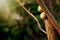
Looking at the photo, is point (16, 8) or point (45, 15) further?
point (16, 8)

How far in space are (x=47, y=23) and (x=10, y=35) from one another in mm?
1736

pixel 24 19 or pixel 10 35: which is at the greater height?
pixel 24 19

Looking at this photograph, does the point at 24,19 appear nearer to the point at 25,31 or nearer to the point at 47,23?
the point at 25,31

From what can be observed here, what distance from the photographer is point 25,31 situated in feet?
8.77

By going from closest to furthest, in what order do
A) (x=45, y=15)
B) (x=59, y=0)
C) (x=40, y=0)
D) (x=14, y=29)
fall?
(x=40, y=0)
(x=45, y=15)
(x=59, y=0)
(x=14, y=29)

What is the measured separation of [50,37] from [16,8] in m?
1.80

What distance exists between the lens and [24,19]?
271cm

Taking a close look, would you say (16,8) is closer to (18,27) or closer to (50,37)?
(18,27)

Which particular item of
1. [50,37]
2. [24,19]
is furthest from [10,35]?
[50,37]

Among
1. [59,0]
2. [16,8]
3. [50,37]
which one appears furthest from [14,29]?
[50,37]

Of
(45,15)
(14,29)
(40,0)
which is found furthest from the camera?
(14,29)

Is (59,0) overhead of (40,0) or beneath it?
overhead

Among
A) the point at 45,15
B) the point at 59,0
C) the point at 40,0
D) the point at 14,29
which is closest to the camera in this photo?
the point at 40,0

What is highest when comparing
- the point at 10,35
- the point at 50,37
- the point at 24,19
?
the point at 24,19
